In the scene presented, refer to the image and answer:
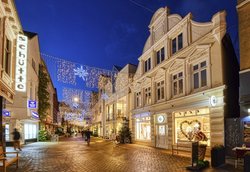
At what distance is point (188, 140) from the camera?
21.5 metres

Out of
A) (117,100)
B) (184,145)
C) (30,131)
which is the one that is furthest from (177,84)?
(30,131)

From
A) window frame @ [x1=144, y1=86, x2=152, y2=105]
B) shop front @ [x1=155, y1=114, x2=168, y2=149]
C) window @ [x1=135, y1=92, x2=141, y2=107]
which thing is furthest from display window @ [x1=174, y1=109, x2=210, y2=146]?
window @ [x1=135, y1=92, x2=141, y2=107]

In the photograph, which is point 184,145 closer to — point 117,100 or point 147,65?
point 147,65

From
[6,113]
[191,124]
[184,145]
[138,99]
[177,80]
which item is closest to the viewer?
[191,124]

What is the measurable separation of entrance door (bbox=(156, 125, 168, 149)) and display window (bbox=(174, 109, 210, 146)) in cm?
182

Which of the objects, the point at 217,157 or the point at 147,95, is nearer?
the point at 217,157

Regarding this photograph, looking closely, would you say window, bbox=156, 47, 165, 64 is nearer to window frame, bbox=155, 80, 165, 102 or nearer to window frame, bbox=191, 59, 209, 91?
window frame, bbox=155, 80, 165, 102

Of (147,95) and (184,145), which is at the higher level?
(147,95)

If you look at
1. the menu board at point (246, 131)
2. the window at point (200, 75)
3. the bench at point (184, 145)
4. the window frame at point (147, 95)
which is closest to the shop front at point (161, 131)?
the bench at point (184, 145)

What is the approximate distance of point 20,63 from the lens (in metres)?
19.2

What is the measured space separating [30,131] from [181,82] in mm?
Answer: 21787

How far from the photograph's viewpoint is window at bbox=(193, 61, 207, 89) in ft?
64.7

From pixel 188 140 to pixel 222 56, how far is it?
687 centimetres

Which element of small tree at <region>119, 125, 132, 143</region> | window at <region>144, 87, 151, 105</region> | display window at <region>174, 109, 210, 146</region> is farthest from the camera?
small tree at <region>119, 125, 132, 143</region>
